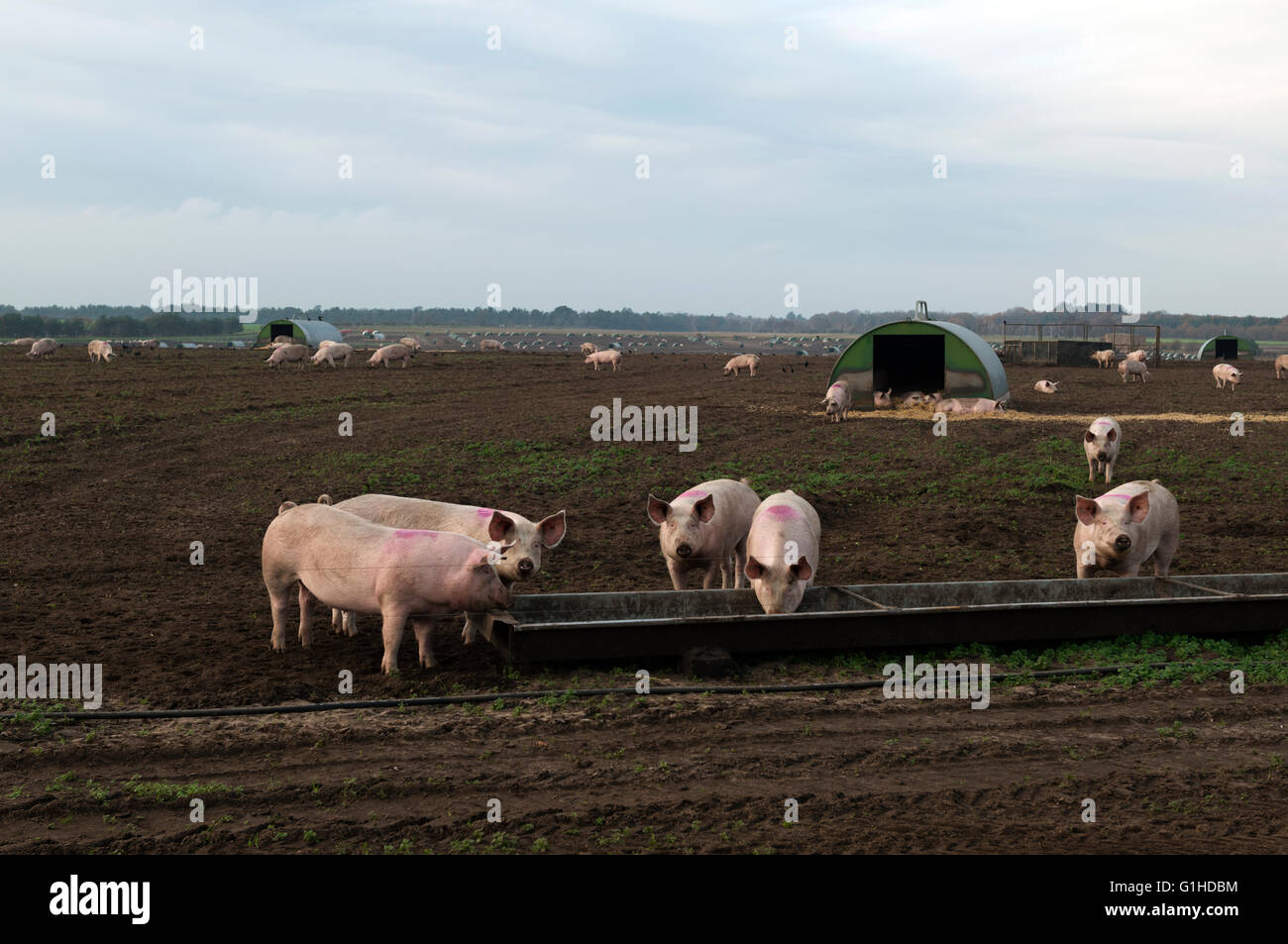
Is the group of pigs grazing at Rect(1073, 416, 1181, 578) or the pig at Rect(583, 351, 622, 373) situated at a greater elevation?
the pig at Rect(583, 351, 622, 373)

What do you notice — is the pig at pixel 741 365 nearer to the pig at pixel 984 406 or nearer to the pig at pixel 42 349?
the pig at pixel 984 406

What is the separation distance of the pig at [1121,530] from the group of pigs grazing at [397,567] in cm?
510

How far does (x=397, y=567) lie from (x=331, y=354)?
4062cm

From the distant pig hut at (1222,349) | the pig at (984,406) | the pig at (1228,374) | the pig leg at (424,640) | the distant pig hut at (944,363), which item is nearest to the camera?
the pig leg at (424,640)

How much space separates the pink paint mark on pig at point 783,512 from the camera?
33.3 ft

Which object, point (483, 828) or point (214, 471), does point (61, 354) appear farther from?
point (483, 828)

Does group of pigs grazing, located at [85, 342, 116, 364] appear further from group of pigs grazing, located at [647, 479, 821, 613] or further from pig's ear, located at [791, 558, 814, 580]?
pig's ear, located at [791, 558, 814, 580]

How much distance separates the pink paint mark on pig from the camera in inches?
400

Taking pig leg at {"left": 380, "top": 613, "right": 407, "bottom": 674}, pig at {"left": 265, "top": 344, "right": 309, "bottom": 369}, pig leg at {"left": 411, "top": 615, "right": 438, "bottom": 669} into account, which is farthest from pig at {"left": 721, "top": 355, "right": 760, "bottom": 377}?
pig leg at {"left": 380, "top": 613, "right": 407, "bottom": 674}

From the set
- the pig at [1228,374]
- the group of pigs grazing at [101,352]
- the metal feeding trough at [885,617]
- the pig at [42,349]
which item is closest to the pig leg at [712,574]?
the metal feeding trough at [885,617]

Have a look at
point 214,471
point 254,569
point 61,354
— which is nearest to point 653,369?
point 61,354

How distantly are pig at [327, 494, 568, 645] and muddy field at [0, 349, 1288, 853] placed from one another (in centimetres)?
31

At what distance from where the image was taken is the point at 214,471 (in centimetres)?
1902

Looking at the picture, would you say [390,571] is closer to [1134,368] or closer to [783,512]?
[783,512]
